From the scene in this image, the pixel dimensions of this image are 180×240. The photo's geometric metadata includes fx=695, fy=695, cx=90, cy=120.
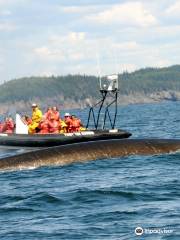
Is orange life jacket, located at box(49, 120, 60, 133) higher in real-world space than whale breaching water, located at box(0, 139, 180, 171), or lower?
higher

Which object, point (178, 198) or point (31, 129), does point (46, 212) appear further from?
point (31, 129)

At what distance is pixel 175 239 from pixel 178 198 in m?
3.94

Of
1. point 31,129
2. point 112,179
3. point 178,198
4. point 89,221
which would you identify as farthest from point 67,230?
point 31,129

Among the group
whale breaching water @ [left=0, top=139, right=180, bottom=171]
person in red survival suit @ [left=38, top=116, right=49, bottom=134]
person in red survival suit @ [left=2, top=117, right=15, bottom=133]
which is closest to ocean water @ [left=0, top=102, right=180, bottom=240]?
whale breaching water @ [left=0, top=139, right=180, bottom=171]

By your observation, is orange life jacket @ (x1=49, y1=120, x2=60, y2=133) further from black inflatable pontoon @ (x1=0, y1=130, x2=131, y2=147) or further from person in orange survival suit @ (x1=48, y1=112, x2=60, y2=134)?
black inflatable pontoon @ (x1=0, y1=130, x2=131, y2=147)

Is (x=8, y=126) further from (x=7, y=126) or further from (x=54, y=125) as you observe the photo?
(x=54, y=125)

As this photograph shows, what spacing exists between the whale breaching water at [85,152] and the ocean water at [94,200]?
582 millimetres

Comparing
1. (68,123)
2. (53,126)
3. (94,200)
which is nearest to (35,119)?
(53,126)

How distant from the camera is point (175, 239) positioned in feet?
42.0

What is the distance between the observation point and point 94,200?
1700 cm

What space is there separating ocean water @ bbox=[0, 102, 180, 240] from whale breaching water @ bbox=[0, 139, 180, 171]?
58cm

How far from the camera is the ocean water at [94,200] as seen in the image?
1380cm

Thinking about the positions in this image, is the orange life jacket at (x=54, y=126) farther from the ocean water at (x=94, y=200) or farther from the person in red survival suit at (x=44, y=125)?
the ocean water at (x=94, y=200)

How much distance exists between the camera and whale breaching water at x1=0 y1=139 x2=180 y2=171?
23766 millimetres
